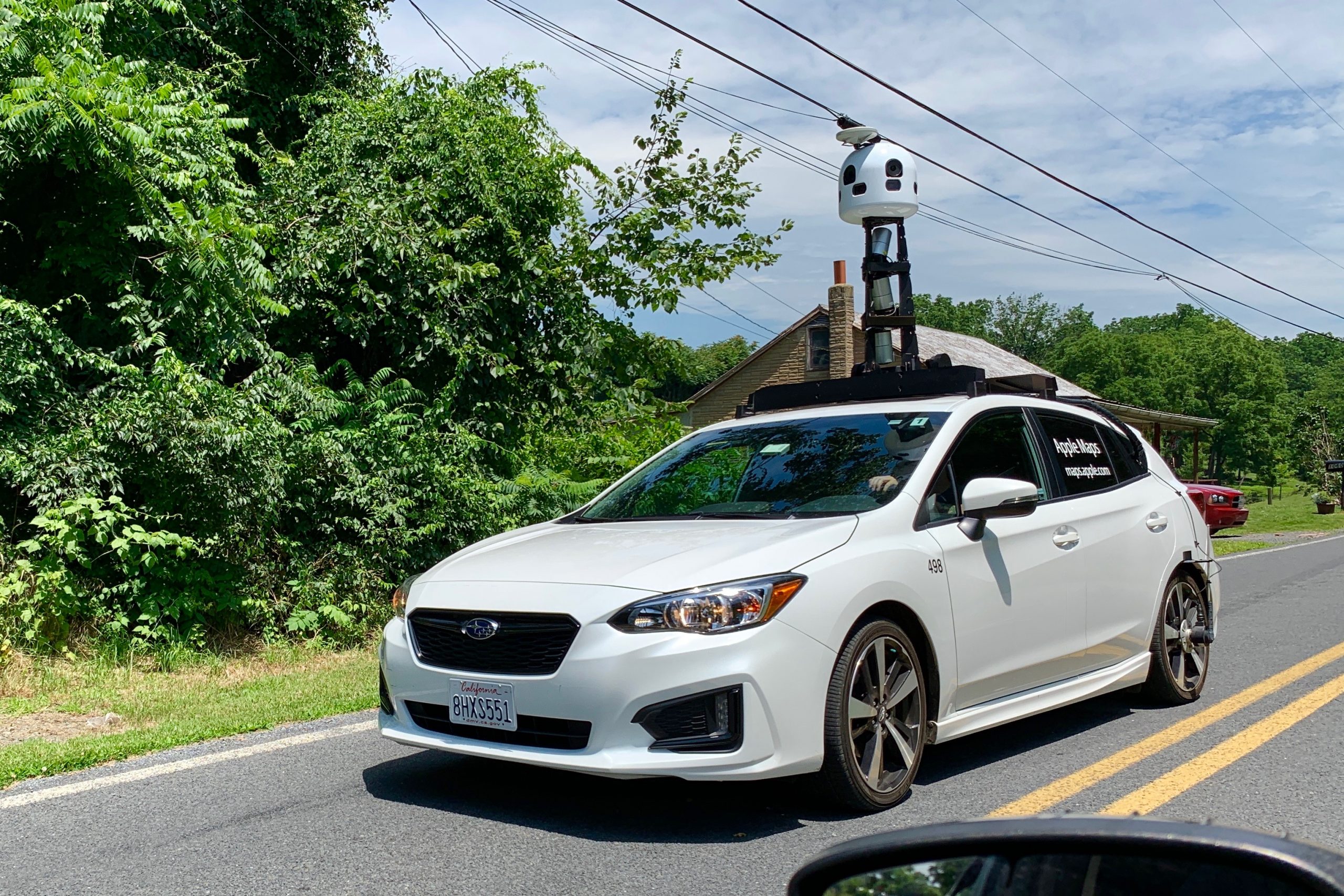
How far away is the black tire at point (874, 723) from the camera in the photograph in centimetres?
438

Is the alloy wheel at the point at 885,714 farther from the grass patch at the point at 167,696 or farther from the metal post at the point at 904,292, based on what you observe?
the metal post at the point at 904,292

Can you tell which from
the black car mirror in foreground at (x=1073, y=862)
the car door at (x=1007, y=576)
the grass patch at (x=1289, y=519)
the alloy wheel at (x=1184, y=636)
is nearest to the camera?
the black car mirror in foreground at (x=1073, y=862)

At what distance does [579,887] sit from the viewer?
375 centimetres

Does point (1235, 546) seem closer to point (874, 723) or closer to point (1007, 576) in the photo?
point (1007, 576)

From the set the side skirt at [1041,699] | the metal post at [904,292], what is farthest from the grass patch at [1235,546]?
the side skirt at [1041,699]

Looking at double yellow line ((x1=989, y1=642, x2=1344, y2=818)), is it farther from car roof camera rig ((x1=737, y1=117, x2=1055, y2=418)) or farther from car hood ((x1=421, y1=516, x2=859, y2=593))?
car roof camera rig ((x1=737, y1=117, x2=1055, y2=418))

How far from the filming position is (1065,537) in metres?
5.78

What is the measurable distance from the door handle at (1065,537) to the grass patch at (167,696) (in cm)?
396

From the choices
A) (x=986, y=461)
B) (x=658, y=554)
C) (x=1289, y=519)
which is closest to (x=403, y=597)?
(x=658, y=554)

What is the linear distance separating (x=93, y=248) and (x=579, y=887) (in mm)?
6888

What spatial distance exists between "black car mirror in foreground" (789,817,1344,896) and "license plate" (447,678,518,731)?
9.53 ft

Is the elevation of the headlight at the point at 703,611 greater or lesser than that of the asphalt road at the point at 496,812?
greater

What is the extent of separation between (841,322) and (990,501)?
117ft

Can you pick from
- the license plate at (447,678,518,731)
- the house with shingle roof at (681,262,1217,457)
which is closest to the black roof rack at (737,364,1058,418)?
the license plate at (447,678,518,731)
